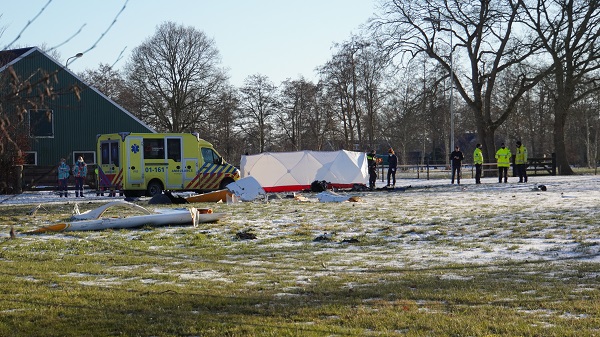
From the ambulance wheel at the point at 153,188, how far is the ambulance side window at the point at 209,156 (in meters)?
2.20

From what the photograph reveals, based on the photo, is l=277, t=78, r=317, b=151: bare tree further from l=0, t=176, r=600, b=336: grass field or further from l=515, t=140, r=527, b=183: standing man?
l=0, t=176, r=600, b=336: grass field

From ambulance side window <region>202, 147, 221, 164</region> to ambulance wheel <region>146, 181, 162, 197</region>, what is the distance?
2196mm

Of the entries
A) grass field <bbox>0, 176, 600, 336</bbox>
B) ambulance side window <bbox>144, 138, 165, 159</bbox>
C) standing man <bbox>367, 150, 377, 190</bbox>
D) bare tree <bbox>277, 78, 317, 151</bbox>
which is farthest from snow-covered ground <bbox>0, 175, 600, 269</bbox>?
bare tree <bbox>277, 78, 317, 151</bbox>

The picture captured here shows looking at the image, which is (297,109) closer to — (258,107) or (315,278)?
(258,107)

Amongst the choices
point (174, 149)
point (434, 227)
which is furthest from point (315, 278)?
point (174, 149)

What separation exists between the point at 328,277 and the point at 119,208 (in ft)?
45.9

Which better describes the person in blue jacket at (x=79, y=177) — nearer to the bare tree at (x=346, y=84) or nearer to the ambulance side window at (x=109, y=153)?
the ambulance side window at (x=109, y=153)

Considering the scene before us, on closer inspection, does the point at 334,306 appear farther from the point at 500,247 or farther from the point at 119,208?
the point at 119,208

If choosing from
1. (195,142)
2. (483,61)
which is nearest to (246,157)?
(195,142)

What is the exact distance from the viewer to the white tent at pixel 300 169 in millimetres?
33438

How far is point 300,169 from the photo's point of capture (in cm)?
3394

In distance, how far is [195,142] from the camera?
3241 centimetres

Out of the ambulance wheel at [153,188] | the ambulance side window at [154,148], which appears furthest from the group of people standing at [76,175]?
the ambulance side window at [154,148]

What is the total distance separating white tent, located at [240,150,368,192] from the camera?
33.4 metres
